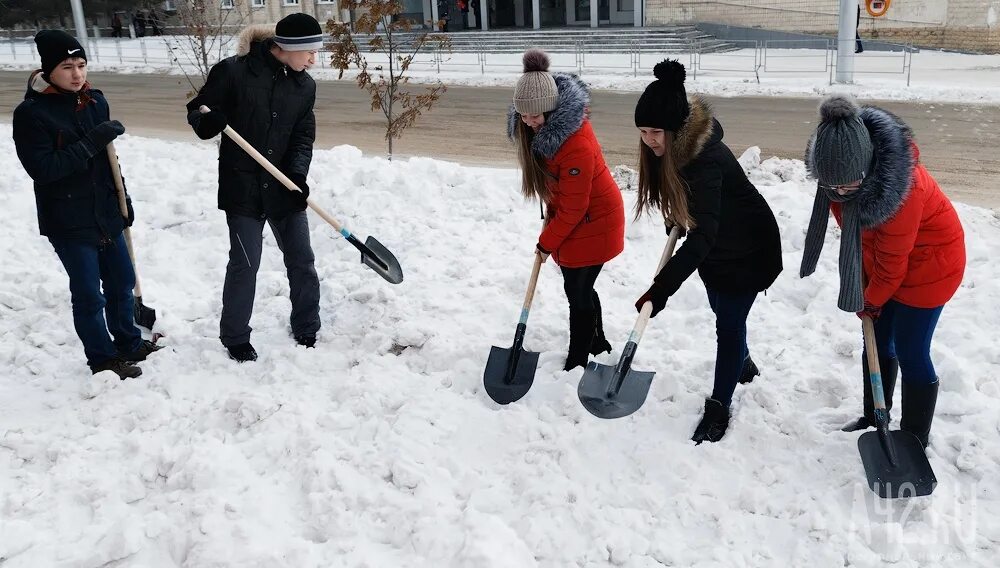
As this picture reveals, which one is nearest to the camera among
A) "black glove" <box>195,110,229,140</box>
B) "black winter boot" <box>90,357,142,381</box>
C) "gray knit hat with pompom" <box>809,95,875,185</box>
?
"gray knit hat with pompom" <box>809,95,875,185</box>

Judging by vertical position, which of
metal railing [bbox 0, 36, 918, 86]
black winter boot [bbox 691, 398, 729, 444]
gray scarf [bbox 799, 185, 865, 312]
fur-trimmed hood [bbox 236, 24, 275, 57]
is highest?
fur-trimmed hood [bbox 236, 24, 275, 57]

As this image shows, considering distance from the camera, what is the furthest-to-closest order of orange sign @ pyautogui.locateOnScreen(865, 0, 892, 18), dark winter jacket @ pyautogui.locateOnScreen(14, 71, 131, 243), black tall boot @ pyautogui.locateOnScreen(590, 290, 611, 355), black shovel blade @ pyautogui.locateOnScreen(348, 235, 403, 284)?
1. orange sign @ pyautogui.locateOnScreen(865, 0, 892, 18)
2. black shovel blade @ pyautogui.locateOnScreen(348, 235, 403, 284)
3. black tall boot @ pyautogui.locateOnScreen(590, 290, 611, 355)
4. dark winter jacket @ pyautogui.locateOnScreen(14, 71, 131, 243)

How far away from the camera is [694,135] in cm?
308

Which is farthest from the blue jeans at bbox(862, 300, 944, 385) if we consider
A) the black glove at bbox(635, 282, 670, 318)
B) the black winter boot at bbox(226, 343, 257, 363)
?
the black winter boot at bbox(226, 343, 257, 363)

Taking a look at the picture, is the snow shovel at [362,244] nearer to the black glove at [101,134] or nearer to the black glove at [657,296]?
the black glove at [101,134]

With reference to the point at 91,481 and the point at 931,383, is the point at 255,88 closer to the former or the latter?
the point at 91,481

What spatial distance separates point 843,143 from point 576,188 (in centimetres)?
118

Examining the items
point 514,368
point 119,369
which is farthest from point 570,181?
point 119,369

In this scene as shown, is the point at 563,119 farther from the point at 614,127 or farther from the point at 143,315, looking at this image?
the point at 614,127

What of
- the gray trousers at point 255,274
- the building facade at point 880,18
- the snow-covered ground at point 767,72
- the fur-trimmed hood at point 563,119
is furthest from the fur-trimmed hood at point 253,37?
the building facade at point 880,18

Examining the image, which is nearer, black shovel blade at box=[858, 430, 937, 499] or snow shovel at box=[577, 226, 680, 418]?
black shovel blade at box=[858, 430, 937, 499]

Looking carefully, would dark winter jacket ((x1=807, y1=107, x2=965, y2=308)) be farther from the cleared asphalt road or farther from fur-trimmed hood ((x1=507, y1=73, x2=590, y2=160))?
the cleared asphalt road

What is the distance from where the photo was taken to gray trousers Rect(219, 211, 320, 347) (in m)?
4.14

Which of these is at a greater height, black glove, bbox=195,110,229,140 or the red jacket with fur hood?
black glove, bbox=195,110,229,140
